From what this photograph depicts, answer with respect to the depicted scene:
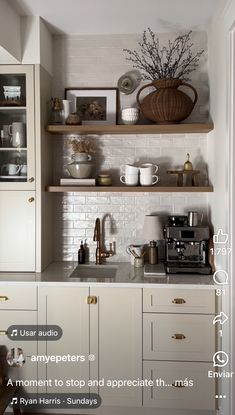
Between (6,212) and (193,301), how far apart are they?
133 cm

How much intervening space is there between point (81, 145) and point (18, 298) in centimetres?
112

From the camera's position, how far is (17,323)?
229 centimetres

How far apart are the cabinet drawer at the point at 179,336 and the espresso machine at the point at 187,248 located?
32 cm

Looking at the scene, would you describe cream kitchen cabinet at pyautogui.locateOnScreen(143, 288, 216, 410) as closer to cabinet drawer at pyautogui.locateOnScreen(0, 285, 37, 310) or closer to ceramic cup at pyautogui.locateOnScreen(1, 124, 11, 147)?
cabinet drawer at pyautogui.locateOnScreen(0, 285, 37, 310)

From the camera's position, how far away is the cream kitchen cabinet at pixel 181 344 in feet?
7.31

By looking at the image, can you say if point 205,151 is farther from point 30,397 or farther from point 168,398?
point 30,397

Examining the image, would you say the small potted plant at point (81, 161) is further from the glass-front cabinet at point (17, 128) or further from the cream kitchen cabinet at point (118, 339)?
the cream kitchen cabinet at point (118, 339)

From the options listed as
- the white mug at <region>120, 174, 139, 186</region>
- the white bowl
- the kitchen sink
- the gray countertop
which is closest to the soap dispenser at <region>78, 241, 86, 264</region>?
the kitchen sink

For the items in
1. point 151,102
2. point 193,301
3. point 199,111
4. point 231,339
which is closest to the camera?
point 231,339

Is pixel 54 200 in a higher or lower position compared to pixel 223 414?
higher

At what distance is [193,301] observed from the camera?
7.31 ft

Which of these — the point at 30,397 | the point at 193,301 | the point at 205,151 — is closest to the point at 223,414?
the point at 193,301

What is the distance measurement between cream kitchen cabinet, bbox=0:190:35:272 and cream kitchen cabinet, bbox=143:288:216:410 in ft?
2.76

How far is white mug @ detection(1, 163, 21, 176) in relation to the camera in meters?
2.51
